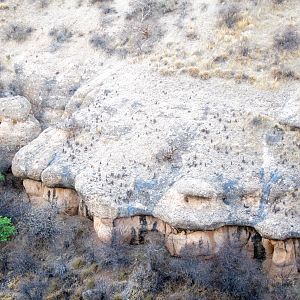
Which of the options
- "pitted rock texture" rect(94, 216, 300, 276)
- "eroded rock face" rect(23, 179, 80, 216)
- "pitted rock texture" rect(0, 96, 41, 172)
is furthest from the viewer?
"pitted rock texture" rect(0, 96, 41, 172)

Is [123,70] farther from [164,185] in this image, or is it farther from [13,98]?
[164,185]

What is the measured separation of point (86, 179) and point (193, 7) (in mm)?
14308

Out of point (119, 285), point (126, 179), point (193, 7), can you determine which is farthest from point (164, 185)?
point (193, 7)

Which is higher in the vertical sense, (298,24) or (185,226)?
(298,24)

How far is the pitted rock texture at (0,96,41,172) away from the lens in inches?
1010

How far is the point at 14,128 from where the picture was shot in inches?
1019

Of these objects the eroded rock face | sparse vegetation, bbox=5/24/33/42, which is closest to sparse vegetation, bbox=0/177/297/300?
the eroded rock face

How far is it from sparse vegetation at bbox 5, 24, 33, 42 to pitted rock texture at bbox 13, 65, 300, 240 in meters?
8.91

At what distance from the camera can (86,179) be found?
69.6ft

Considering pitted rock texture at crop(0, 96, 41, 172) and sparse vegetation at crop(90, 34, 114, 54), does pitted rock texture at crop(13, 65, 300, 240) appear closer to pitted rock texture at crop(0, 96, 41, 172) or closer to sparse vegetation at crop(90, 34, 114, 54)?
pitted rock texture at crop(0, 96, 41, 172)

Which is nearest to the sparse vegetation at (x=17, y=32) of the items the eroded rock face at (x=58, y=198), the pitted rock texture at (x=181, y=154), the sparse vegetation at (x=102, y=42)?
the sparse vegetation at (x=102, y=42)

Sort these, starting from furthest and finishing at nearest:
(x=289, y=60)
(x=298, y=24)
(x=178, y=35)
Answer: (x=178, y=35) → (x=298, y=24) → (x=289, y=60)

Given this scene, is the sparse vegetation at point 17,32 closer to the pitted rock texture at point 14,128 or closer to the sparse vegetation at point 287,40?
the pitted rock texture at point 14,128

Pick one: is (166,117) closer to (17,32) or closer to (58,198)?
(58,198)
